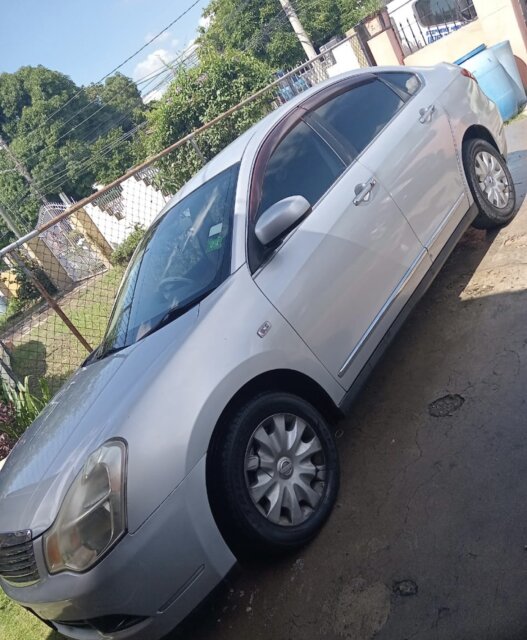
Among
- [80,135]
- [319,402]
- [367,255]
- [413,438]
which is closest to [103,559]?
[319,402]

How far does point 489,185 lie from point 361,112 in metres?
1.24

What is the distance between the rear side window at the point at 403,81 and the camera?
165 inches

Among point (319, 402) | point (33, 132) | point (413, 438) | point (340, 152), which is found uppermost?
point (33, 132)

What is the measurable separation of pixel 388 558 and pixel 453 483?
454 mm

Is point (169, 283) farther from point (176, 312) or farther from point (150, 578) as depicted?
point (150, 578)

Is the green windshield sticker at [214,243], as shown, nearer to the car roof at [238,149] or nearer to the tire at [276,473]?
the car roof at [238,149]

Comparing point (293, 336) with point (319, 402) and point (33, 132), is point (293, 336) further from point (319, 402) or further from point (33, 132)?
point (33, 132)

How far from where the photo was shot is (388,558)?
94.1 inches

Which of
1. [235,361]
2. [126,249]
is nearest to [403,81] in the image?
[235,361]

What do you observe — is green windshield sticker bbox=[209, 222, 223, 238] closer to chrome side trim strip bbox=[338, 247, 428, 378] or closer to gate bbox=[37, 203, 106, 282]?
chrome side trim strip bbox=[338, 247, 428, 378]

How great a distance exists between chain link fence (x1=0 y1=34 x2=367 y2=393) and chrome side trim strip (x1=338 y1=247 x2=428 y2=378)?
3588 mm

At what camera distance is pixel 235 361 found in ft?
8.36

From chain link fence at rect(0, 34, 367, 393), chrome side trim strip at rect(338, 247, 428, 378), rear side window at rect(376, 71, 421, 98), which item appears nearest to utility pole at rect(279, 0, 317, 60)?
chain link fence at rect(0, 34, 367, 393)

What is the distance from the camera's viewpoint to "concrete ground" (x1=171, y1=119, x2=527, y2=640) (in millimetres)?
2096
